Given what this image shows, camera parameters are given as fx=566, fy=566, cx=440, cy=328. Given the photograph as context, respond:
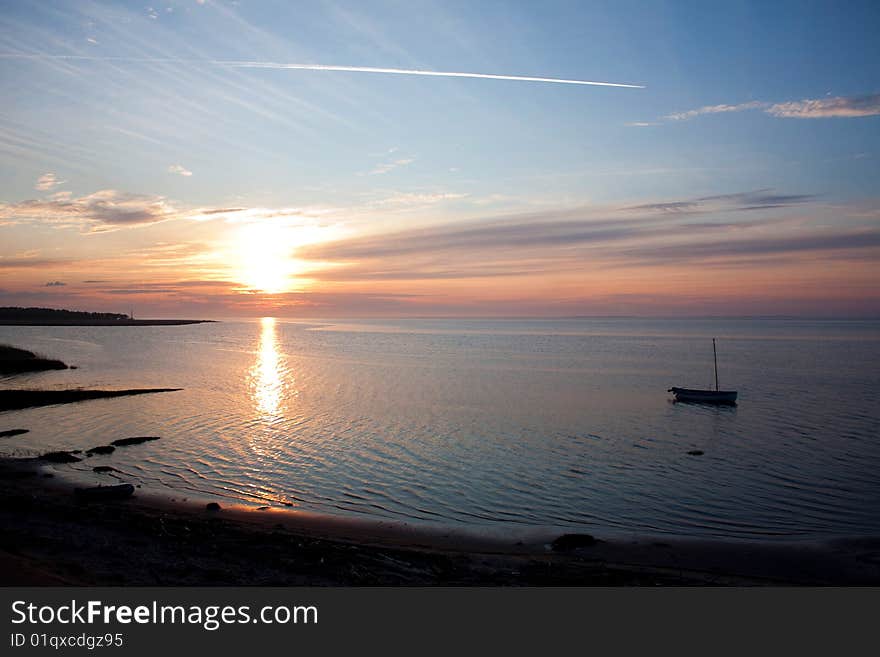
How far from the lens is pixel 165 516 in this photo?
20875 mm

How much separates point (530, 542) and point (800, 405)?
4438 centimetres

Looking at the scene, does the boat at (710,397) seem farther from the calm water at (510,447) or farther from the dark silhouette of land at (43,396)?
the dark silhouette of land at (43,396)

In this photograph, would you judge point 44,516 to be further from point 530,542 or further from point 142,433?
point 142,433

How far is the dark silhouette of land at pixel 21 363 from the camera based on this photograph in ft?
241

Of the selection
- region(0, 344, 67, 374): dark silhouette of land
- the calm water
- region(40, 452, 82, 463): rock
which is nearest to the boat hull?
the calm water

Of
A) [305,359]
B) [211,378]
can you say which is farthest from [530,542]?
[305,359]

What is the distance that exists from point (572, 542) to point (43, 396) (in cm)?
5147

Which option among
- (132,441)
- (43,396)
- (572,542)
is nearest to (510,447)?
(572,542)

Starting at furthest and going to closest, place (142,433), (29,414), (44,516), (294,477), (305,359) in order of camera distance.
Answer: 1. (305,359)
2. (29,414)
3. (142,433)
4. (294,477)
5. (44,516)

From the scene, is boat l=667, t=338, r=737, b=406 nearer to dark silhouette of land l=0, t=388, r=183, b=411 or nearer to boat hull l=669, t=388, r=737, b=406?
boat hull l=669, t=388, r=737, b=406

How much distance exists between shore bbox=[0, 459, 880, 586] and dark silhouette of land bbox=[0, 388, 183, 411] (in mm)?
32385

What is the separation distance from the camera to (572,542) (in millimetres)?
19625

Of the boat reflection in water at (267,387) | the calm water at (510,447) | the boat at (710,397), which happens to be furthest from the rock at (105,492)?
the boat at (710,397)

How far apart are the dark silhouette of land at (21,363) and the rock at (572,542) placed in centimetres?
7806
